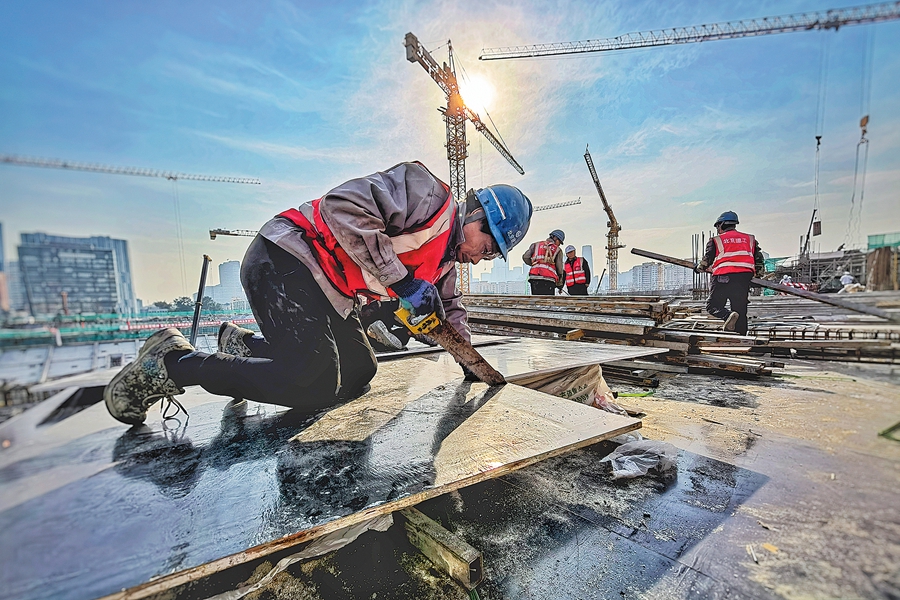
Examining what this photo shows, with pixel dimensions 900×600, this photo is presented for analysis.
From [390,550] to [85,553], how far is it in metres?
0.88

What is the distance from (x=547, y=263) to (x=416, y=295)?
6.75m

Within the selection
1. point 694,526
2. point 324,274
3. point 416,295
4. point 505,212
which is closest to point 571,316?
point 505,212

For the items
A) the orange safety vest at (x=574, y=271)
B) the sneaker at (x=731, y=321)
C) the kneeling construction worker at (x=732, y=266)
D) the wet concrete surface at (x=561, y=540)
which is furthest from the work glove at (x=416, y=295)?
the orange safety vest at (x=574, y=271)

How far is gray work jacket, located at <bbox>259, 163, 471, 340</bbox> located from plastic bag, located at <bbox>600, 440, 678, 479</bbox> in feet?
4.72

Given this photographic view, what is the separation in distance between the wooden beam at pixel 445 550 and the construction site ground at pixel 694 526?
0.04m

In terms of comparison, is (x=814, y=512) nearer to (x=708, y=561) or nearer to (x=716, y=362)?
(x=708, y=561)

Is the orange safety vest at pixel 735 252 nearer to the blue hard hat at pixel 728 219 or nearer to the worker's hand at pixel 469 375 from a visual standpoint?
the blue hard hat at pixel 728 219

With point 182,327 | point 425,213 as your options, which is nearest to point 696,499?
point 425,213

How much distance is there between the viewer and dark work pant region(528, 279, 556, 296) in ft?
27.2

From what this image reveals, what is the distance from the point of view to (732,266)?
4.58 metres

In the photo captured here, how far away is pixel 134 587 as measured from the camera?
0.76 metres

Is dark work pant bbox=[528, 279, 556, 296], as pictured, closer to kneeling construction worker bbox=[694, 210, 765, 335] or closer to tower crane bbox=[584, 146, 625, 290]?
kneeling construction worker bbox=[694, 210, 765, 335]

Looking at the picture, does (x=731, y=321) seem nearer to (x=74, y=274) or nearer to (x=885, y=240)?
(x=885, y=240)

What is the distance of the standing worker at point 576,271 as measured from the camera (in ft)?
28.3
